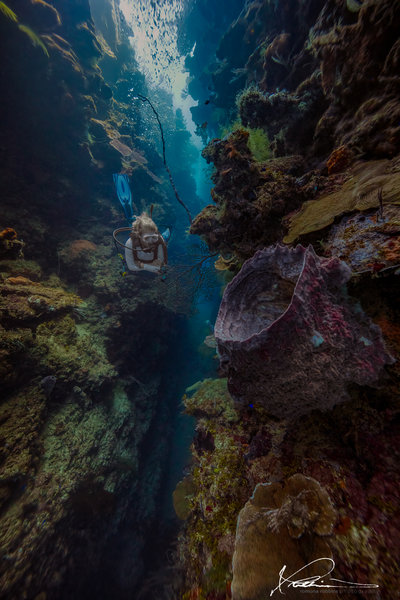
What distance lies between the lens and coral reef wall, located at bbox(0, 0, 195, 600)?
15.8 ft

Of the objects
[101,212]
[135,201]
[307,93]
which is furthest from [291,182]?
[135,201]

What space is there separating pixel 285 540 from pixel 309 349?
4.59ft

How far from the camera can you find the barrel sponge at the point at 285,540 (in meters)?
1.33

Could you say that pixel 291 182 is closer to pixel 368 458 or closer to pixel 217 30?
pixel 368 458

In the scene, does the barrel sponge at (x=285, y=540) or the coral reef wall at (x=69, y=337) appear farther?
the coral reef wall at (x=69, y=337)

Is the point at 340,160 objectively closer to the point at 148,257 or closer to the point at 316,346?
the point at 316,346

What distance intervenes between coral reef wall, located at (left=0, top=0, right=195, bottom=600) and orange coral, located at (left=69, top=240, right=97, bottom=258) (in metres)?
0.05

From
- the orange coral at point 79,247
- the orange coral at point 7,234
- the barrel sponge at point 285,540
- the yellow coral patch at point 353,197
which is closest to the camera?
the barrel sponge at point 285,540

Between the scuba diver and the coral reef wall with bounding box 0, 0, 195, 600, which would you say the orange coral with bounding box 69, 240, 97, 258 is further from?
the scuba diver

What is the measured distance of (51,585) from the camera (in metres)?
4.71

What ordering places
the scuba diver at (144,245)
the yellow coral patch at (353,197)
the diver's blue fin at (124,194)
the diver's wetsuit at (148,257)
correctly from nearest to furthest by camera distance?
the yellow coral patch at (353,197) < the scuba diver at (144,245) < the diver's wetsuit at (148,257) < the diver's blue fin at (124,194)

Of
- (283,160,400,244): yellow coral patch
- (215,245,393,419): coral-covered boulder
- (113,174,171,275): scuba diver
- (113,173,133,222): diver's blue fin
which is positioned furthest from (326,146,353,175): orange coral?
(113,173,133,222): diver's blue fin

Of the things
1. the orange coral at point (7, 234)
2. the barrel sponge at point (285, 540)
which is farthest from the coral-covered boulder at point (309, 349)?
the orange coral at point (7, 234)

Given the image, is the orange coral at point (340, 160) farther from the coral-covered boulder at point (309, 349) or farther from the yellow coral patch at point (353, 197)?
the coral-covered boulder at point (309, 349)
